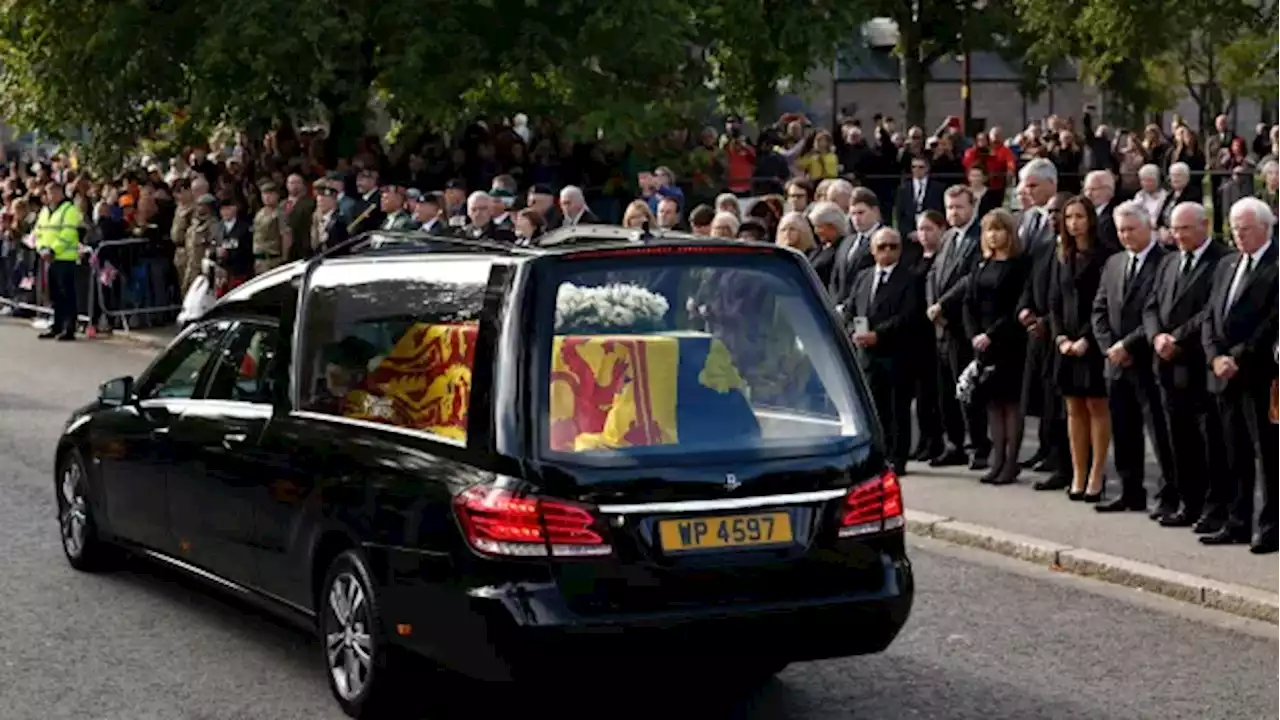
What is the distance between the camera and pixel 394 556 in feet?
25.6

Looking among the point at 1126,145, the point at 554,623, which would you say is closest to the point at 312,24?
the point at 1126,145

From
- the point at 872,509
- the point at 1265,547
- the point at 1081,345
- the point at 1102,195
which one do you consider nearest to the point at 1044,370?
the point at 1081,345

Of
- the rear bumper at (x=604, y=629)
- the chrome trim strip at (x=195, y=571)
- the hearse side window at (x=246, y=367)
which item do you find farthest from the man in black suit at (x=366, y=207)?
the rear bumper at (x=604, y=629)

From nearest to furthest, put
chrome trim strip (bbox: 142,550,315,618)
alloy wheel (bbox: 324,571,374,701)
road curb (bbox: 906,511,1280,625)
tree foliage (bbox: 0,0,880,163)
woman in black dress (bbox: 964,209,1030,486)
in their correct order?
alloy wheel (bbox: 324,571,374,701)
chrome trim strip (bbox: 142,550,315,618)
road curb (bbox: 906,511,1280,625)
woman in black dress (bbox: 964,209,1030,486)
tree foliage (bbox: 0,0,880,163)

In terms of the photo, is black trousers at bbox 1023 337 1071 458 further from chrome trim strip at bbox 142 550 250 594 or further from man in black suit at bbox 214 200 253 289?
man in black suit at bbox 214 200 253 289

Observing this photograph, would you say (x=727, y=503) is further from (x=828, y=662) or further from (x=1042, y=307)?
(x=1042, y=307)

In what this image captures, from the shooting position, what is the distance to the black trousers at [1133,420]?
41.8ft

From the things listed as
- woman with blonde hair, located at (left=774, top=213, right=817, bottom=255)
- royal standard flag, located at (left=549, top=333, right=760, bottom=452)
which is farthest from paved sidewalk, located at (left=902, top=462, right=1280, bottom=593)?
royal standard flag, located at (left=549, top=333, right=760, bottom=452)

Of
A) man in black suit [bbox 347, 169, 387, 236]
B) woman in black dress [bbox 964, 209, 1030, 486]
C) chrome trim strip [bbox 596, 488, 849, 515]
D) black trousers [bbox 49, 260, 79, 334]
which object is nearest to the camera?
chrome trim strip [bbox 596, 488, 849, 515]

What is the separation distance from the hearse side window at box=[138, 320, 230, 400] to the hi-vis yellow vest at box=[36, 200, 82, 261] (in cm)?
1712

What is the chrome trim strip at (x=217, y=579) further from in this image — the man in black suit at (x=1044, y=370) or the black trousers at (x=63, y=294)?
the black trousers at (x=63, y=294)

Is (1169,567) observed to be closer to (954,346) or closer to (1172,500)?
(1172,500)

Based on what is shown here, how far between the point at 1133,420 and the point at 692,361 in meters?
5.75

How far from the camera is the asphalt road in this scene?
27.5 feet
